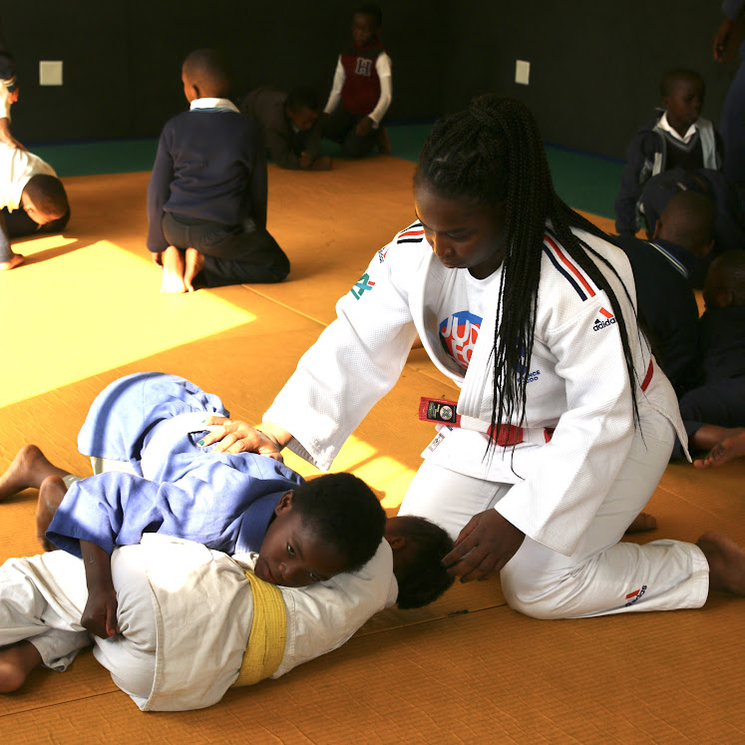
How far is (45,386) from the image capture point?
294cm

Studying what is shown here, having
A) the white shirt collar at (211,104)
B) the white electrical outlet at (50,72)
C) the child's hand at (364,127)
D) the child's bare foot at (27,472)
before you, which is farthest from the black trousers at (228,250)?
the white electrical outlet at (50,72)

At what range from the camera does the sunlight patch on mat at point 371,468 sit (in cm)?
246

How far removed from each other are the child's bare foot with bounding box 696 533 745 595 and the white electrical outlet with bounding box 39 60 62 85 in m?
6.22

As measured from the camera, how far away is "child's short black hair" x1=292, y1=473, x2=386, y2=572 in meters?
1.63

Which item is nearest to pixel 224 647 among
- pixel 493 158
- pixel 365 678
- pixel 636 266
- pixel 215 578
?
pixel 215 578

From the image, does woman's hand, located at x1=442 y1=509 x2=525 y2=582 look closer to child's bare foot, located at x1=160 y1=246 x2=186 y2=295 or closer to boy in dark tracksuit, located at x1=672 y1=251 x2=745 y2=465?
boy in dark tracksuit, located at x1=672 y1=251 x2=745 y2=465

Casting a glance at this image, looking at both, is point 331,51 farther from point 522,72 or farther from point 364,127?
point 522,72

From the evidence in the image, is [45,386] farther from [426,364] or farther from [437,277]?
[437,277]

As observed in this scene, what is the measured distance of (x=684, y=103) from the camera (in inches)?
180

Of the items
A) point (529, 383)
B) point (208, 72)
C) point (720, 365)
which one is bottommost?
point (720, 365)

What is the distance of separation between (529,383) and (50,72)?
6.05 metres

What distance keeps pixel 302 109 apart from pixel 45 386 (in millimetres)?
4022

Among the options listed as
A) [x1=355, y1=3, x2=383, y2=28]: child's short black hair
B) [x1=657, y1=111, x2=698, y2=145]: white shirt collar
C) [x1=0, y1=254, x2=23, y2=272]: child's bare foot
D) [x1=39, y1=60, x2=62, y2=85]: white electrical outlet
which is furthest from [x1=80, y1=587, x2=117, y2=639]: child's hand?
[x1=355, y1=3, x2=383, y2=28]: child's short black hair

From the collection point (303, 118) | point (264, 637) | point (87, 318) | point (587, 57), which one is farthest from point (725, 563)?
point (587, 57)
